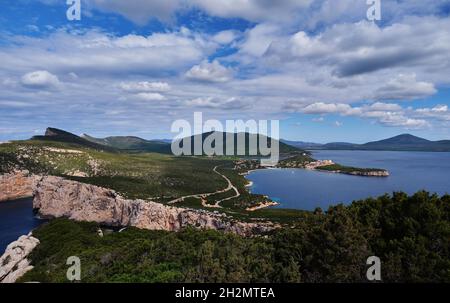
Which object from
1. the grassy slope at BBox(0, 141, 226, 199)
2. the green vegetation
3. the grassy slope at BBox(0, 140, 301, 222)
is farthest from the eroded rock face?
the green vegetation

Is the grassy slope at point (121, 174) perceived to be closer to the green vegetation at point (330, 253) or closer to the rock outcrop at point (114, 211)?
the rock outcrop at point (114, 211)

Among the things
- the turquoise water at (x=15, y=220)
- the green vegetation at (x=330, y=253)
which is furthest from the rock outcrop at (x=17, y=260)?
the turquoise water at (x=15, y=220)

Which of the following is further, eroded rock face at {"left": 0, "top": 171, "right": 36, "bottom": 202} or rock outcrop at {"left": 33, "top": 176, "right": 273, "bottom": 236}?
eroded rock face at {"left": 0, "top": 171, "right": 36, "bottom": 202}

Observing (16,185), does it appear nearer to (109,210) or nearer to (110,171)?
(110,171)

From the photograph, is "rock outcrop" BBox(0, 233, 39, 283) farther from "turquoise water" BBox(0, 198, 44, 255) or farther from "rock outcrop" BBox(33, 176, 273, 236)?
"rock outcrop" BBox(33, 176, 273, 236)
